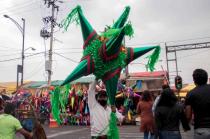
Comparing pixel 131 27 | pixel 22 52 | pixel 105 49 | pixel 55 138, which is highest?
pixel 22 52

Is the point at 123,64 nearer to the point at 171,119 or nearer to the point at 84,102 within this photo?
the point at 171,119

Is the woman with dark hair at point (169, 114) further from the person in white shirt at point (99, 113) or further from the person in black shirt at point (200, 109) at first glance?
the person in black shirt at point (200, 109)

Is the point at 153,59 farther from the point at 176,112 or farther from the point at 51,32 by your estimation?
the point at 51,32

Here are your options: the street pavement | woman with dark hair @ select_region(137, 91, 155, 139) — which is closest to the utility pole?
the street pavement

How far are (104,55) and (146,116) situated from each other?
103 inches

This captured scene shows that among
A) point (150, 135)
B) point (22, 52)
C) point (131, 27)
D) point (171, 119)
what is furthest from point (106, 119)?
point (22, 52)

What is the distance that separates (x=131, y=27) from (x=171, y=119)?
161cm

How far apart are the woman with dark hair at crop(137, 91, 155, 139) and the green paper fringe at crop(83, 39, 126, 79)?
2168 mm

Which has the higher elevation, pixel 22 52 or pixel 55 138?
pixel 22 52

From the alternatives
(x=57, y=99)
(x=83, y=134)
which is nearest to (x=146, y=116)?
(x=57, y=99)

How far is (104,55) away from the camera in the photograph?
17.1 ft

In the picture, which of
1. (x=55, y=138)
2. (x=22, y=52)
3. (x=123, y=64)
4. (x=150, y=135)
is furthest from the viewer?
(x=22, y=52)

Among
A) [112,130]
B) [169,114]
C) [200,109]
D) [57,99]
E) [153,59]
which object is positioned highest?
[153,59]

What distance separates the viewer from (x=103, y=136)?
16.7 feet
